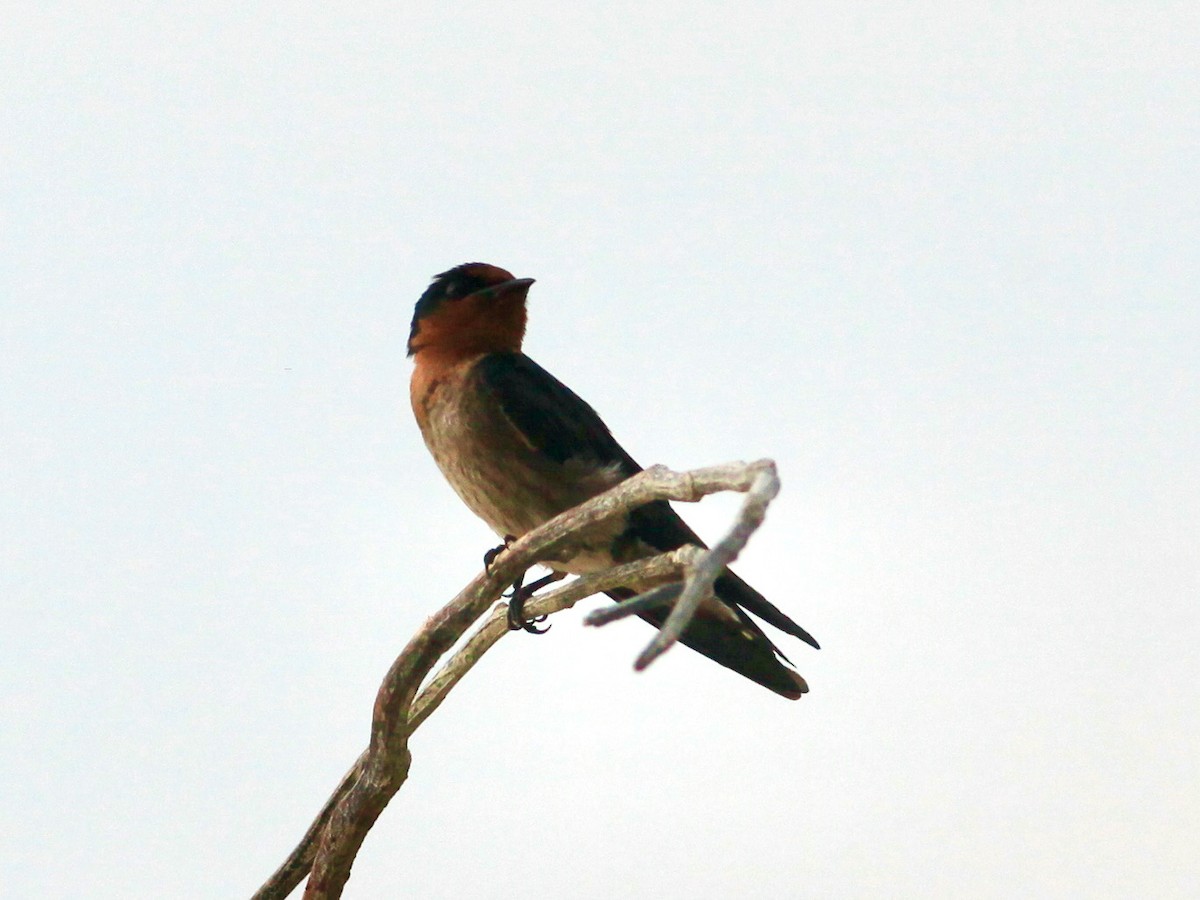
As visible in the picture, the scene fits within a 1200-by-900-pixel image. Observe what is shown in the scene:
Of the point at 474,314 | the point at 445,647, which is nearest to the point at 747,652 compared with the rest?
the point at 445,647

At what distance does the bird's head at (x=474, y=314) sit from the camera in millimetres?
6855

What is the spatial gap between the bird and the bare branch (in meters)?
0.59

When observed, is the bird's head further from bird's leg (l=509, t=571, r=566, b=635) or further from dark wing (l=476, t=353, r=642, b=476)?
bird's leg (l=509, t=571, r=566, b=635)

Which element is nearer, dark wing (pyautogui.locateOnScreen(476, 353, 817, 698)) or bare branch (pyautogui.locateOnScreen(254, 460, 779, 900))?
bare branch (pyautogui.locateOnScreen(254, 460, 779, 900))

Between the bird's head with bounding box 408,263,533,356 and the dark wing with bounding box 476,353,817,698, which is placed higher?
the bird's head with bounding box 408,263,533,356

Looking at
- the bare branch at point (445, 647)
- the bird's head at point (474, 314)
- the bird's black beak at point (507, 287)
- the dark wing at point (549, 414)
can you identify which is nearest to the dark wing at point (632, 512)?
the dark wing at point (549, 414)

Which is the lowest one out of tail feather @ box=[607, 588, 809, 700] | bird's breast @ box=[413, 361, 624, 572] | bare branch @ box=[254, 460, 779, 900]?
bare branch @ box=[254, 460, 779, 900]

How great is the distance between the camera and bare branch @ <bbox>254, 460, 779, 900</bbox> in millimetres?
3424

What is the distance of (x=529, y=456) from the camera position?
628cm

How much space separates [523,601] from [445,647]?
737 mm

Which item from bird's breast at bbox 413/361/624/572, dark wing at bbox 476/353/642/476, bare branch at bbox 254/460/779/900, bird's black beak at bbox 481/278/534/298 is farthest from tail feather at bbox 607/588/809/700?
bird's black beak at bbox 481/278/534/298

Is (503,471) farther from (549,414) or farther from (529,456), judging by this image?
(549,414)

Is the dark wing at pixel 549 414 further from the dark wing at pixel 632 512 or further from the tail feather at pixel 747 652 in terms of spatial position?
the tail feather at pixel 747 652

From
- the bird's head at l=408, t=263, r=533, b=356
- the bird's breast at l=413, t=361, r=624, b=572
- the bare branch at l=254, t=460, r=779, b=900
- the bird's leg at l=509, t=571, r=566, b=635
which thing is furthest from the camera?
the bird's head at l=408, t=263, r=533, b=356
